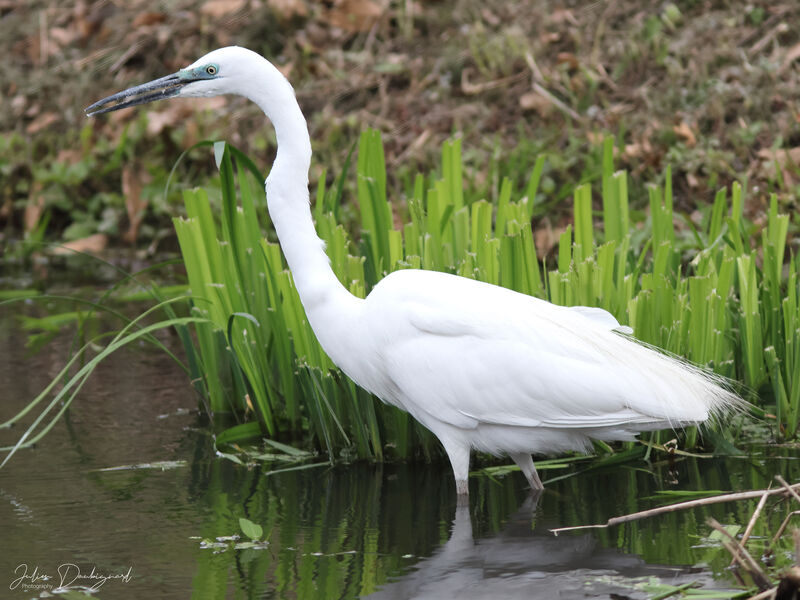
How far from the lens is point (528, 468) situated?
12.2ft

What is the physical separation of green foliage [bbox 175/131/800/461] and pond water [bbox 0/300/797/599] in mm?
248

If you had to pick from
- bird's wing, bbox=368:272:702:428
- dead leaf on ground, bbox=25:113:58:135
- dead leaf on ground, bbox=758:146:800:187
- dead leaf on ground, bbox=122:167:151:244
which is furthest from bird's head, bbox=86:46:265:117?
dead leaf on ground, bbox=25:113:58:135

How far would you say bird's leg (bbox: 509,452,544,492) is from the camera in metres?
3.70

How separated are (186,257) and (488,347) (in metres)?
1.56

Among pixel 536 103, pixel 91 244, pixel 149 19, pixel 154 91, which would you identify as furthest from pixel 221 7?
pixel 154 91

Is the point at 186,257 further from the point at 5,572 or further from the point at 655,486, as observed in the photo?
the point at 655,486

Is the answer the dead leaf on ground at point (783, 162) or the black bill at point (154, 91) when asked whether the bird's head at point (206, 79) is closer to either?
the black bill at point (154, 91)

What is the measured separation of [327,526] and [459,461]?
49 centimetres

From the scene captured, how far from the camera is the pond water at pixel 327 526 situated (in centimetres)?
305

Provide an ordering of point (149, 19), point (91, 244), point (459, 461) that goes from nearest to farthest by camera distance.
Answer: point (459, 461) < point (91, 244) < point (149, 19)

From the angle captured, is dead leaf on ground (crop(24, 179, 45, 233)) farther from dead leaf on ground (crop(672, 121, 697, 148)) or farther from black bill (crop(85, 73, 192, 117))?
black bill (crop(85, 73, 192, 117))

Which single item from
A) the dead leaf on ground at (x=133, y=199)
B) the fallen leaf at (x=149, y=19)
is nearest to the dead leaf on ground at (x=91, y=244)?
the dead leaf on ground at (x=133, y=199)

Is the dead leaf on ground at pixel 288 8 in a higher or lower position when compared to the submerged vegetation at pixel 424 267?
higher

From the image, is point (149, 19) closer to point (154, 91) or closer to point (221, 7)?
point (221, 7)
